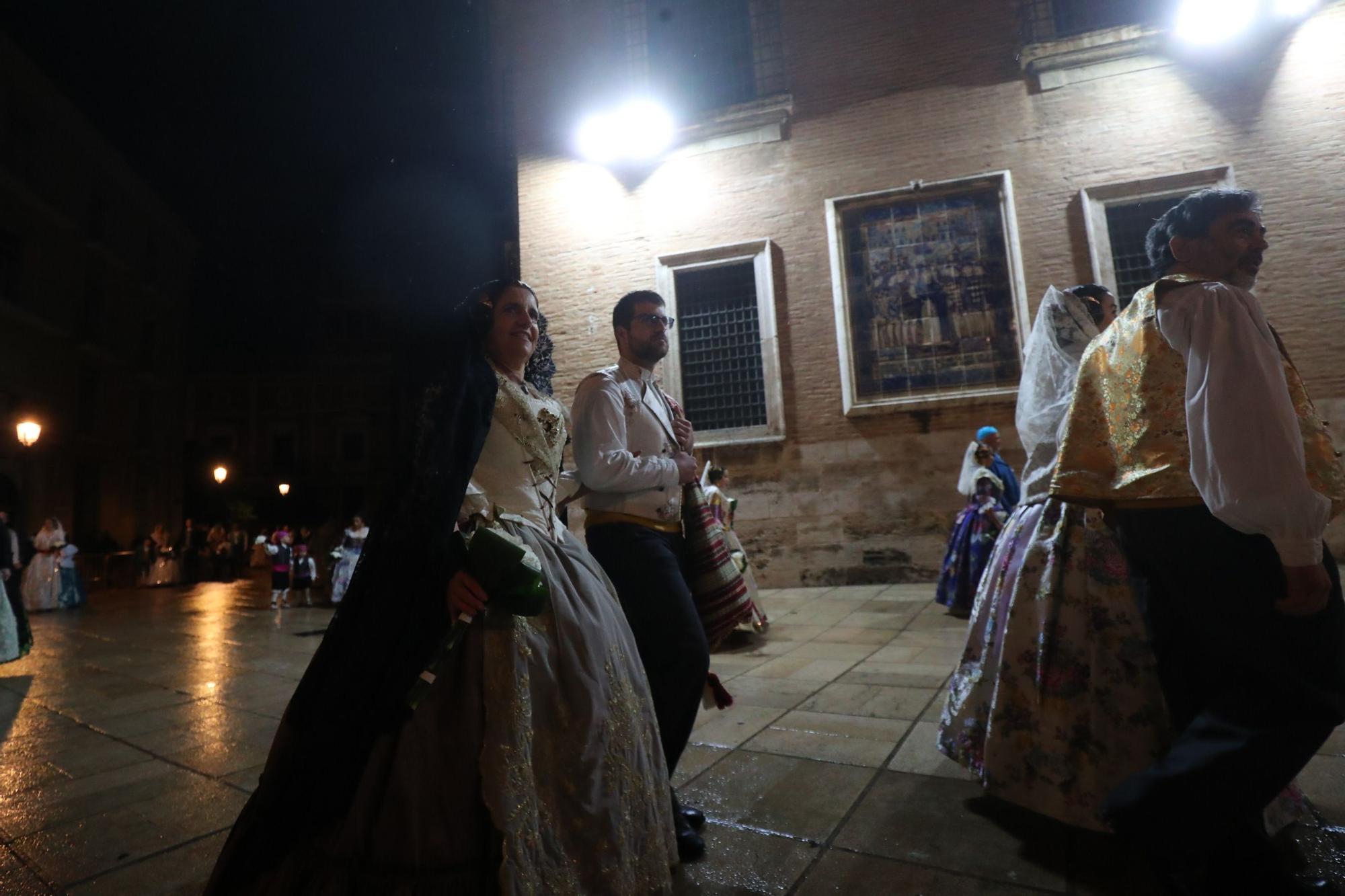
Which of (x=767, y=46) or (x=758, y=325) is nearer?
(x=758, y=325)

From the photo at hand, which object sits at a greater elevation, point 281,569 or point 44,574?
point 44,574

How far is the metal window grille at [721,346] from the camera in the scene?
11383mm

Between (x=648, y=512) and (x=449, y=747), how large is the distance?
0.99 meters

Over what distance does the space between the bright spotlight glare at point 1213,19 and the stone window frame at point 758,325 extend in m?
6.26

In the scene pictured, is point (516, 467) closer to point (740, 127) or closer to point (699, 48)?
point (740, 127)

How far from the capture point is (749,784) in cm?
276

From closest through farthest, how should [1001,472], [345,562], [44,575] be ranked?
[1001,472], [345,562], [44,575]

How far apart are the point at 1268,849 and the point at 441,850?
78.1 inches

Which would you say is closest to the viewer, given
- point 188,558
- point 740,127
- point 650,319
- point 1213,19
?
point 650,319

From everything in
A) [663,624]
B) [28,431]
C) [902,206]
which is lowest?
[663,624]

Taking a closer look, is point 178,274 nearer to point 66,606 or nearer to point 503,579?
point 66,606

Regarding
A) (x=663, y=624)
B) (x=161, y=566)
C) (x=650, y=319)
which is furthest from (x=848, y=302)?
(x=161, y=566)

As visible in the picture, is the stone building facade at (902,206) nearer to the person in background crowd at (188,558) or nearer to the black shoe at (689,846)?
the black shoe at (689,846)

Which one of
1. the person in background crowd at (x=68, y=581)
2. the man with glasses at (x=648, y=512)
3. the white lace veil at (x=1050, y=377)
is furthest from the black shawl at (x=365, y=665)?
the person in background crowd at (x=68, y=581)
